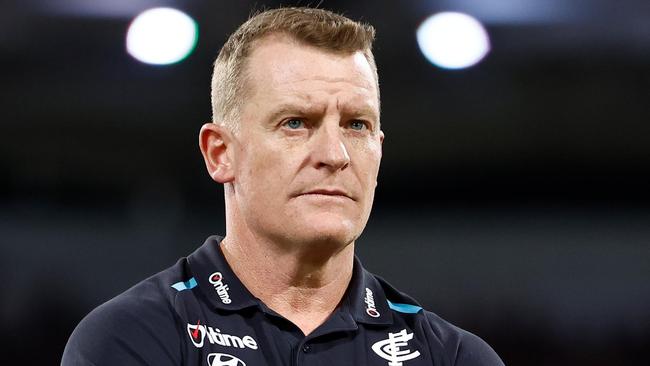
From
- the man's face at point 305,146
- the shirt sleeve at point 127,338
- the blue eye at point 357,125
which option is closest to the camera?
the shirt sleeve at point 127,338

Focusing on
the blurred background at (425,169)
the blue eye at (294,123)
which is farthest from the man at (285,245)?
Answer: the blurred background at (425,169)

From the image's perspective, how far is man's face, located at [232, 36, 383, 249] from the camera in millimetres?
2150

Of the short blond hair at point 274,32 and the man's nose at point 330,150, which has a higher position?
the short blond hair at point 274,32

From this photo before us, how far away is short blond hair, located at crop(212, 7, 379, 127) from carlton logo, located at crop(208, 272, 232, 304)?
351 mm

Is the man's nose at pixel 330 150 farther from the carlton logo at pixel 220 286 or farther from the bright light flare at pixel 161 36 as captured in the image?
the bright light flare at pixel 161 36

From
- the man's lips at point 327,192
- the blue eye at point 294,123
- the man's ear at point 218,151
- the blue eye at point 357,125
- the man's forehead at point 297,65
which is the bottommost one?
the man's lips at point 327,192

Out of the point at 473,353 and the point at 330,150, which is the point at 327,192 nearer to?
the point at 330,150

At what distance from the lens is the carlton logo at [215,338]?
2123mm

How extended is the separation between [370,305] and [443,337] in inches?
7.4

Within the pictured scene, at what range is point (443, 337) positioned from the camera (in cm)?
236

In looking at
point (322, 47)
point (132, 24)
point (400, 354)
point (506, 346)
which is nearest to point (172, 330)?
point (400, 354)

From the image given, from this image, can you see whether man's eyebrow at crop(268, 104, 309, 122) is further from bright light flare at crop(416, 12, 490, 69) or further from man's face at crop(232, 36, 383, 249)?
bright light flare at crop(416, 12, 490, 69)

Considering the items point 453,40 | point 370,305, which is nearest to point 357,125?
point 370,305

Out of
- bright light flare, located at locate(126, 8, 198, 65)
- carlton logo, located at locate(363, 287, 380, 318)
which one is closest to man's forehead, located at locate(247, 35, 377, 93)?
carlton logo, located at locate(363, 287, 380, 318)
